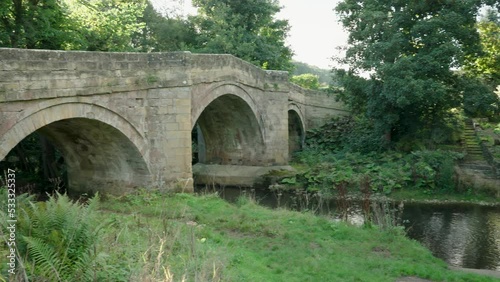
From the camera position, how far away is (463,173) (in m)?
17.0

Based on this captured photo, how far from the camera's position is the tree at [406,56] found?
672 inches

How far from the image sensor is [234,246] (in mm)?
8055

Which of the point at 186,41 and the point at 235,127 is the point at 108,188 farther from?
the point at 186,41

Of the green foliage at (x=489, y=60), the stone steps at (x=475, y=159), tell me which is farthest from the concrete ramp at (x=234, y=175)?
the green foliage at (x=489, y=60)

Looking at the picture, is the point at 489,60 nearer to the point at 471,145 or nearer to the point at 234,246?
the point at 471,145

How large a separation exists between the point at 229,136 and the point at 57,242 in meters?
16.0

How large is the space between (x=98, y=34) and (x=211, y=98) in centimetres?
417

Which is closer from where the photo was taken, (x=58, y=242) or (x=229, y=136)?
→ (x=58, y=242)

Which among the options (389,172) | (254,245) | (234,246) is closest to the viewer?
(234,246)

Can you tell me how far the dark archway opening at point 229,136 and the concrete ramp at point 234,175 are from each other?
0.58 m

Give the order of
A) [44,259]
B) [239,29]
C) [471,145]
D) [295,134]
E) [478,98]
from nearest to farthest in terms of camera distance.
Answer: [44,259] < [478,98] < [471,145] < [239,29] < [295,134]

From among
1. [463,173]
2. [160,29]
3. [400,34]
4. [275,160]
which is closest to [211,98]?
[275,160]

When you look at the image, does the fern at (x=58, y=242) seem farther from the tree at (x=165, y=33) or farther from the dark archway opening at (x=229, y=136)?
the tree at (x=165, y=33)

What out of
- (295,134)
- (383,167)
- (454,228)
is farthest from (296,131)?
(454,228)
